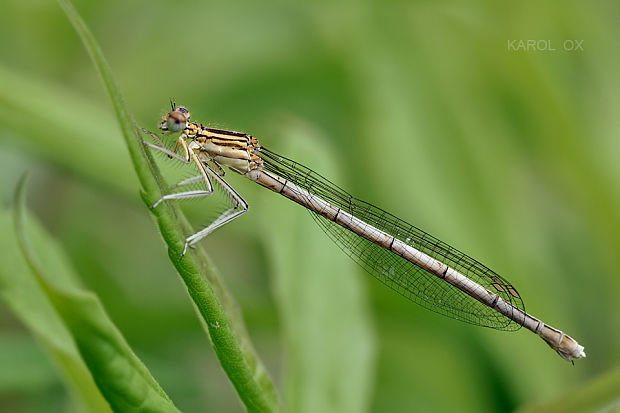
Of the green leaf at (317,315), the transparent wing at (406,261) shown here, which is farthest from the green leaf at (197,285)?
the transparent wing at (406,261)

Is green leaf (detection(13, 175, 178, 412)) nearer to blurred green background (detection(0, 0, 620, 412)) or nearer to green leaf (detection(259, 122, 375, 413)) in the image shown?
green leaf (detection(259, 122, 375, 413))

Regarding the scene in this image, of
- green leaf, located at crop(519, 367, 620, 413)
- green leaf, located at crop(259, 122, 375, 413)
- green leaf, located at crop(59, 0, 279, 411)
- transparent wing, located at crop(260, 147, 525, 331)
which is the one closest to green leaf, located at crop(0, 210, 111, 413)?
green leaf, located at crop(59, 0, 279, 411)

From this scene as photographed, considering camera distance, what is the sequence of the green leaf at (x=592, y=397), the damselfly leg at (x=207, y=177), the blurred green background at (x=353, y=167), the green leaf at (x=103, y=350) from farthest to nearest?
the blurred green background at (x=353, y=167)
the damselfly leg at (x=207, y=177)
the green leaf at (x=592, y=397)
the green leaf at (x=103, y=350)

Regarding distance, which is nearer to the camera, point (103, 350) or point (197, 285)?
point (103, 350)

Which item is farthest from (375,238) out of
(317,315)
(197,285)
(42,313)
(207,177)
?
(197,285)

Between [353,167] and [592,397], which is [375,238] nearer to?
[353,167]

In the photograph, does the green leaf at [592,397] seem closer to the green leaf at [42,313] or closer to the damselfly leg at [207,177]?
the green leaf at [42,313]

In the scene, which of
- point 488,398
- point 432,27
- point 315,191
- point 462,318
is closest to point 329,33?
point 432,27
